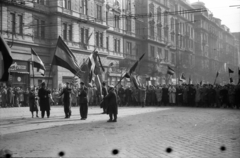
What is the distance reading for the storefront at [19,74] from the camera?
31212 mm

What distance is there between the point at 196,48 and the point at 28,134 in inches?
2991

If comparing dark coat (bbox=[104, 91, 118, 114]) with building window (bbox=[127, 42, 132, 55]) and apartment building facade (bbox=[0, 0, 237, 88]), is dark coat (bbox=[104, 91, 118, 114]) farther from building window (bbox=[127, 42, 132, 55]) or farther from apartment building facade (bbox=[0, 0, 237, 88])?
building window (bbox=[127, 42, 132, 55])

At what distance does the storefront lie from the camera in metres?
31.2

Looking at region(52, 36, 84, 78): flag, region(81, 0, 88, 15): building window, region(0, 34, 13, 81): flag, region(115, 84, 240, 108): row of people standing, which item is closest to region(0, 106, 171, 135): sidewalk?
region(52, 36, 84, 78): flag

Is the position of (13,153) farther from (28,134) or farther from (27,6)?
(27,6)

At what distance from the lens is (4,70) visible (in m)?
5.50

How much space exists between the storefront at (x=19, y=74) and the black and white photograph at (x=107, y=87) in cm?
11

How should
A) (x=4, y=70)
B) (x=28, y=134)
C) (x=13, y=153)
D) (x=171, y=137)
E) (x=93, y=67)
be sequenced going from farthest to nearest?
(x=93, y=67) → (x=28, y=134) → (x=171, y=137) → (x=13, y=153) → (x=4, y=70)

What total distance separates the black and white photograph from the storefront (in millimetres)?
113

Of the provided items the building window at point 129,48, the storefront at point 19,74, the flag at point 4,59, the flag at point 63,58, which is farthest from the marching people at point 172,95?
the building window at point 129,48

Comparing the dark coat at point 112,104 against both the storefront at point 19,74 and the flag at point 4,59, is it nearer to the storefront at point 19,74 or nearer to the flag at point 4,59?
the flag at point 4,59

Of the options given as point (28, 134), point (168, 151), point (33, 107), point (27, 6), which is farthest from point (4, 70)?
point (27, 6)

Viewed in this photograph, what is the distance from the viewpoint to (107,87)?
26.6 m

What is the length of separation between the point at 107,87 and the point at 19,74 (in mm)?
11588
